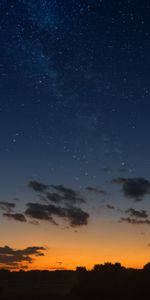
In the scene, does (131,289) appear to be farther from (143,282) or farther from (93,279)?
(93,279)

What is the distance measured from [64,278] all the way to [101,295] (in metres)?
60.6

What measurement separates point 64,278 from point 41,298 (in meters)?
56.5

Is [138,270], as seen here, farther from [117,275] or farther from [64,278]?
[64,278]

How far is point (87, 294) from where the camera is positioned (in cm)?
4834

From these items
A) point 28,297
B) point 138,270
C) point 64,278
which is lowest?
point 64,278

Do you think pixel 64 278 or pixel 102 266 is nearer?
pixel 102 266

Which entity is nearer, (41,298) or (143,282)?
(143,282)

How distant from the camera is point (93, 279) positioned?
51656 mm

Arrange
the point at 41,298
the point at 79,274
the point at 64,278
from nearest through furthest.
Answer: the point at 41,298
the point at 79,274
the point at 64,278

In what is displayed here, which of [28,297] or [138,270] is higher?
[138,270]

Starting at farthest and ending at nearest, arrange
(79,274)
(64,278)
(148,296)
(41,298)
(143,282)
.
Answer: (64,278) < (79,274) < (41,298) < (143,282) < (148,296)

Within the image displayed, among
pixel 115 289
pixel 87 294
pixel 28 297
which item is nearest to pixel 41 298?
pixel 28 297

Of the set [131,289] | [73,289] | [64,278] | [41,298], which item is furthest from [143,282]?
[64,278]

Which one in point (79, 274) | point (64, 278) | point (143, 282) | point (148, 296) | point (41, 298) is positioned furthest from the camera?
point (64, 278)
